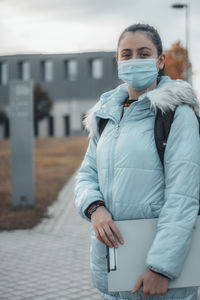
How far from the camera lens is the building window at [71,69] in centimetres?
5622

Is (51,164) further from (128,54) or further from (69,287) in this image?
(128,54)

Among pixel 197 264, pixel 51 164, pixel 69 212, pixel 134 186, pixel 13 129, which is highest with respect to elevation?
pixel 134 186

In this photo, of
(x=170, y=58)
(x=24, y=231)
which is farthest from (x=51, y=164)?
(x=24, y=231)

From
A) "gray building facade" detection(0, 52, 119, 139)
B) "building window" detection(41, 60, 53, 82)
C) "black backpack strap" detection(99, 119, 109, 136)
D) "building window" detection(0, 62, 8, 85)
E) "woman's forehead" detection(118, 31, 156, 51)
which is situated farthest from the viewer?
"building window" detection(0, 62, 8, 85)

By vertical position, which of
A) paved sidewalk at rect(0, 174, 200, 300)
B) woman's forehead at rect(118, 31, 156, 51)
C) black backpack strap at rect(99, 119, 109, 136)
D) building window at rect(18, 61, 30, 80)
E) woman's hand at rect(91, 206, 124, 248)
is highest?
woman's forehead at rect(118, 31, 156, 51)

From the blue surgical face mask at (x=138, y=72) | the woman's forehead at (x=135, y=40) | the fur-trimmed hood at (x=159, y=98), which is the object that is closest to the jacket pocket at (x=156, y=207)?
the fur-trimmed hood at (x=159, y=98)

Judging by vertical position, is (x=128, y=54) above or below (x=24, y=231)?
above

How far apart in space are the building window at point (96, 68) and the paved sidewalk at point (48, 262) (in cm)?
4777

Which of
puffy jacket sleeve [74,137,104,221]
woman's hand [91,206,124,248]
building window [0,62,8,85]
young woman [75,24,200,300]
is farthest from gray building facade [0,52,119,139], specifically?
woman's hand [91,206,124,248]

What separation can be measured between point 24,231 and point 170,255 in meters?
6.40

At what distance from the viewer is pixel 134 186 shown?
81.8 inches

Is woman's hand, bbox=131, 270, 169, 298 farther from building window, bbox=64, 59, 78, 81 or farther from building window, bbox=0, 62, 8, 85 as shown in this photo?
building window, bbox=0, 62, 8, 85

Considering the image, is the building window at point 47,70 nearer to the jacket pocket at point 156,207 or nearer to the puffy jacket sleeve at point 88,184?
the puffy jacket sleeve at point 88,184

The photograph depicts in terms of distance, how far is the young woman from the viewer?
6.32 feet
